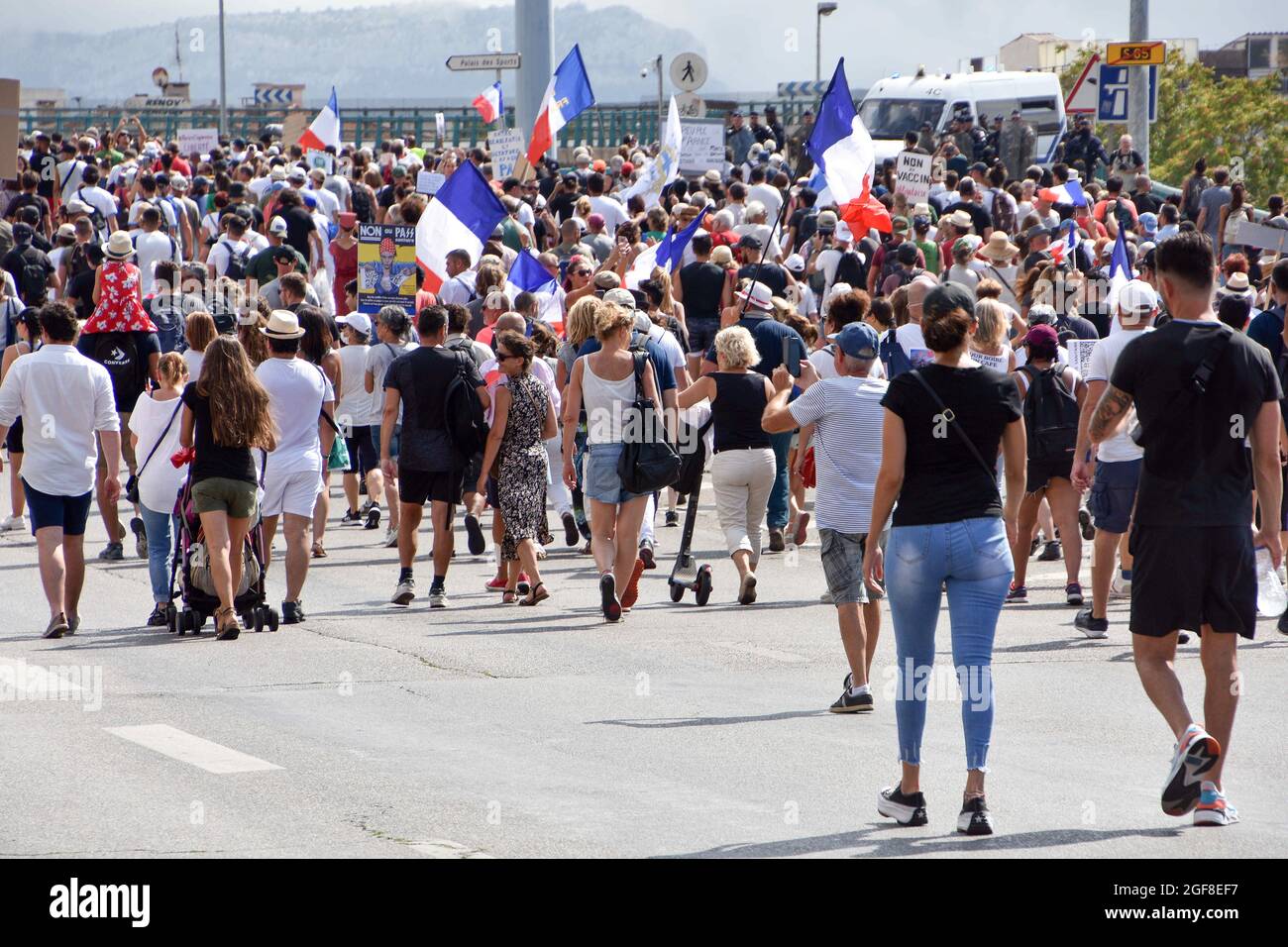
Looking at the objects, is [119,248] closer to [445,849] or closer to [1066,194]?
[445,849]

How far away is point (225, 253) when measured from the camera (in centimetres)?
2003

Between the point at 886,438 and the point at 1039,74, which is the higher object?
the point at 1039,74

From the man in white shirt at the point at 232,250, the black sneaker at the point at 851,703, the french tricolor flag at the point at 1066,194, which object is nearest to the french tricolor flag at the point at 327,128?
the man in white shirt at the point at 232,250

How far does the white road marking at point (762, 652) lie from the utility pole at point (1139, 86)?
1569 centimetres

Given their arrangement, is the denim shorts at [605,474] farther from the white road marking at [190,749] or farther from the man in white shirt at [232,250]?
the man in white shirt at [232,250]

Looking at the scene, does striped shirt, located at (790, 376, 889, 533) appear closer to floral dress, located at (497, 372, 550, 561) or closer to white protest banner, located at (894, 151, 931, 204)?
floral dress, located at (497, 372, 550, 561)

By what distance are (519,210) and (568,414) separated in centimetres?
1149

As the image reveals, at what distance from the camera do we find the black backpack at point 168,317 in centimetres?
1692

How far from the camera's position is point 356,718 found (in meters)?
8.45

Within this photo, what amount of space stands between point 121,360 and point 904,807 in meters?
9.32

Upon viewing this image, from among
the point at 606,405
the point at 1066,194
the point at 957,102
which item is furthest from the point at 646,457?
the point at 957,102
